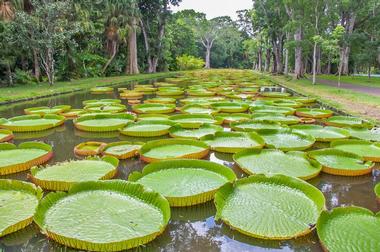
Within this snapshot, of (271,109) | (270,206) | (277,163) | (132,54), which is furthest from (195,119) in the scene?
(132,54)

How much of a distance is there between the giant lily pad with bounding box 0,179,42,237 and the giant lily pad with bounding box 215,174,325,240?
206cm

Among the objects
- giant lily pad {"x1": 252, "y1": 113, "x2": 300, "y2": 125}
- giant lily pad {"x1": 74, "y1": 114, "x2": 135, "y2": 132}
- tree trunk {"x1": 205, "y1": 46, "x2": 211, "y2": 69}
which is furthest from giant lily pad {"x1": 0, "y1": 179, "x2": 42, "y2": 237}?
tree trunk {"x1": 205, "y1": 46, "x2": 211, "y2": 69}

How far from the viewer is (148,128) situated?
7.40 m

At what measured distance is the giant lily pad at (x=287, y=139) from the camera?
5.84m

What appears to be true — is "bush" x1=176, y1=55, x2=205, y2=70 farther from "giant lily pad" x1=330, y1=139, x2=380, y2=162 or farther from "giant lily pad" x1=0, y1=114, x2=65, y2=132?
"giant lily pad" x1=330, y1=139, x2=380, y2=162

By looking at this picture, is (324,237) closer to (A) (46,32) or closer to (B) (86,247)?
(B) (86,247)

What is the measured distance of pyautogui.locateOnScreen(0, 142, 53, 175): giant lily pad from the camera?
A: 4.81 m

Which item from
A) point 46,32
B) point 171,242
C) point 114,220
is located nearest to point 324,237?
point 171,242

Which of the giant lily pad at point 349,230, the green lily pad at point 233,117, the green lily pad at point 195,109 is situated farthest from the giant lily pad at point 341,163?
the green lily pad at point 195,109

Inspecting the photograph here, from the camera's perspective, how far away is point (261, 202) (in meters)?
3.63

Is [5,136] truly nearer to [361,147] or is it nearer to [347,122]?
[361,147]

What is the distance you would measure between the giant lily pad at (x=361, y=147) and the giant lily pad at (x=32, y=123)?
6561 millimetres

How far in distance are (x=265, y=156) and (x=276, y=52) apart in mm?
29507

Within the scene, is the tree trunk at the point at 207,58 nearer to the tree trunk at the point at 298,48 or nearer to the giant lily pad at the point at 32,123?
the tree trunk at the point at 298,48
